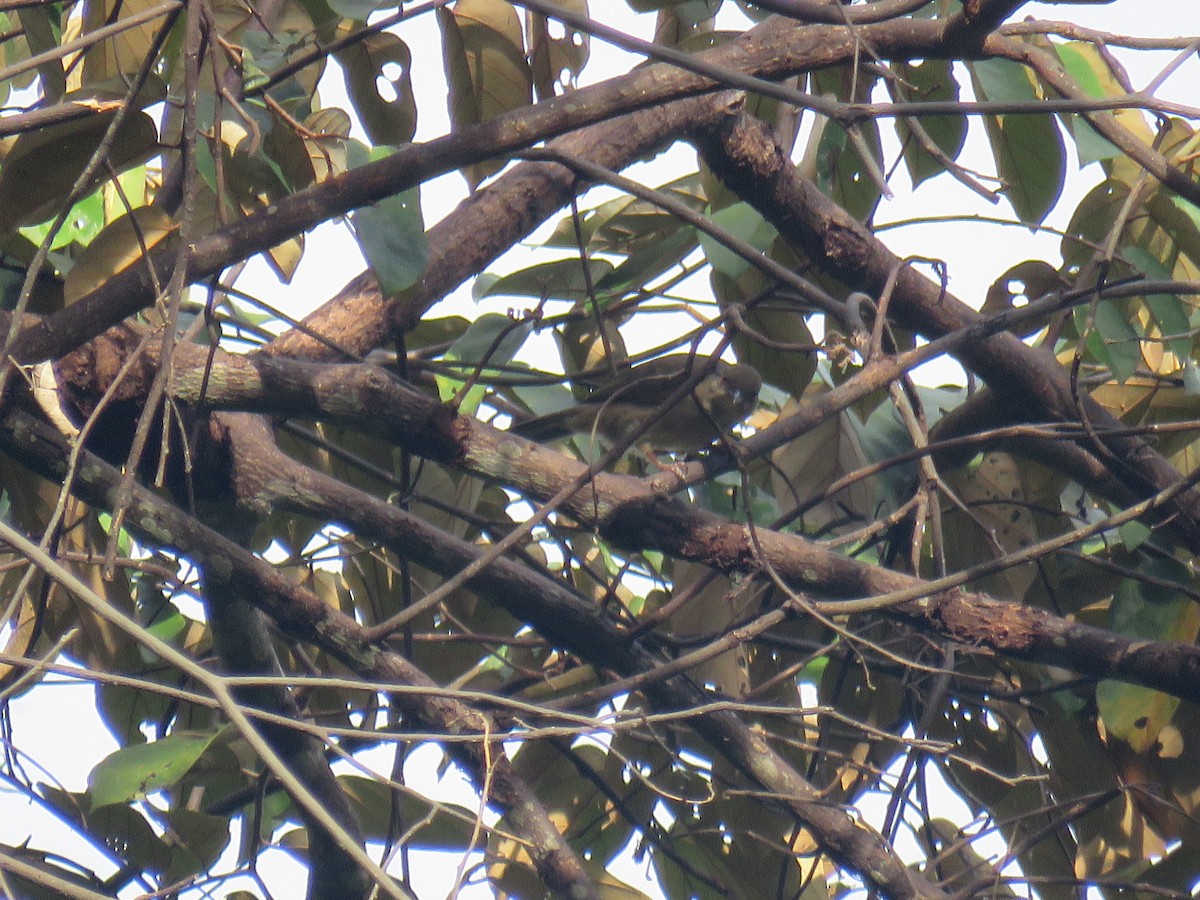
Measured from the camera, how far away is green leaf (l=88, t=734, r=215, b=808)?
2.18 metres

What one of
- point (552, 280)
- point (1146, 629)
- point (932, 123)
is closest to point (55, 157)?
point (552, 280)

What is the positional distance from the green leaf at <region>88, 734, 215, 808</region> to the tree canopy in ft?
0.03

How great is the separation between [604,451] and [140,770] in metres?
1.30

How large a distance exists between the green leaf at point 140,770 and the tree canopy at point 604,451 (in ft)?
0.03

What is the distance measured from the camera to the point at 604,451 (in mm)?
2973

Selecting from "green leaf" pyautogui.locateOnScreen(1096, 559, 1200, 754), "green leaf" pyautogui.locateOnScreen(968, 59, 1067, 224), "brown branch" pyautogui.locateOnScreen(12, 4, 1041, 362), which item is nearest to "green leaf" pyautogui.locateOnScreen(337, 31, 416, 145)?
"brown branch" pyautogui.locateOnScreen(12, 4, 1041, 362)

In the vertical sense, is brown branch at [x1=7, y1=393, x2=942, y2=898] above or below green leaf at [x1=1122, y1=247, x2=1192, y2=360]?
below

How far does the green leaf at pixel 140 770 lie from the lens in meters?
2.18

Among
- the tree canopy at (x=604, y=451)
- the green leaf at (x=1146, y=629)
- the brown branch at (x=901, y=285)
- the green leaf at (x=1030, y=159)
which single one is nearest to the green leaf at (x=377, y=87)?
the tree canopy at (x=604, y=451)

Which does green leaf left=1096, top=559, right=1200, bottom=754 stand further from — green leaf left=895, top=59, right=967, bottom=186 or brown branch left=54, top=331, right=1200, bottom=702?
Result: green leaf left=895, top=59, right=967, bottom=186

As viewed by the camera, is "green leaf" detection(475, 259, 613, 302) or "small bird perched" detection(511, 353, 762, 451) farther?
"small bird perched" detection(511, 353, 762, 451)

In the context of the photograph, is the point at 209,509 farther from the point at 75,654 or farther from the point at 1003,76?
the point at 1003,76

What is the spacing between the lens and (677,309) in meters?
3.44

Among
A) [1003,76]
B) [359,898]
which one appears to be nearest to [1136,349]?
[1003,76]
